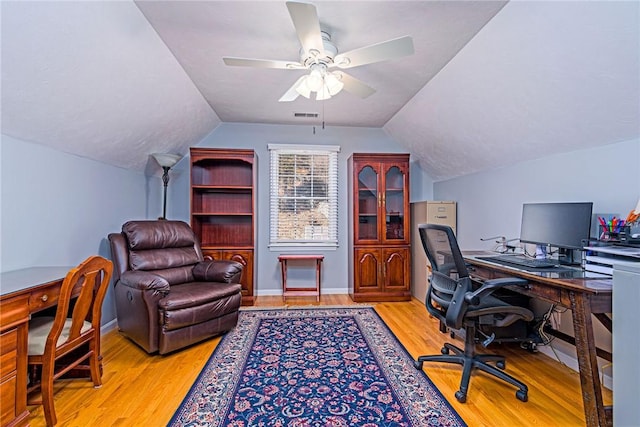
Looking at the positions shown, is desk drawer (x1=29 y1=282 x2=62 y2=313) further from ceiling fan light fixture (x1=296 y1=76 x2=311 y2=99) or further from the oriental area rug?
ceiling fan light fixture (x1=296 y1=76 x2=311 y2=99)

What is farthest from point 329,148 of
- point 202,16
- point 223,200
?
point 202,16

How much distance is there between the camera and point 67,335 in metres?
1.86

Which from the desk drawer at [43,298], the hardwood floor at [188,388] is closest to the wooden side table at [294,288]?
the hardwood floor at [188,388]

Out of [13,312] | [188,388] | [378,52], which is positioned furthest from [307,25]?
[188,388]

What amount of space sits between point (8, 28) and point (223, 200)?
297cm

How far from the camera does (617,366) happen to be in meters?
1.48

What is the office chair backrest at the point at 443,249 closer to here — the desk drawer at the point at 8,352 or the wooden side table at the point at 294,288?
the wooden side table at the point at 294,288

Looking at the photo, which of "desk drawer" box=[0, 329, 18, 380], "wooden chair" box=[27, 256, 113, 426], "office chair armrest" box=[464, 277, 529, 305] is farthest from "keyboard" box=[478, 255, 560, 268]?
"desk drawer" box=[0, 329, 18, 380]

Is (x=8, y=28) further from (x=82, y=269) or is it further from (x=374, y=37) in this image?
(x=374, y=37)

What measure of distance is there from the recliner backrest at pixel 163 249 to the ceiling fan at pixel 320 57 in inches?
76.7

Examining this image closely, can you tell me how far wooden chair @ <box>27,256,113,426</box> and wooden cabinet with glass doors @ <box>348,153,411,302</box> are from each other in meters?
2.87

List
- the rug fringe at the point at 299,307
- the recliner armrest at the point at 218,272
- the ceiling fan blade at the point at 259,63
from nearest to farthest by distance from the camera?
1. the ceiling fan blade at the point at 259,63
2. the recliner armrest at the point at 218,272
3. the rug fringe at the point at 299,307

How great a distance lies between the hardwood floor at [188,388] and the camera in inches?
69.6

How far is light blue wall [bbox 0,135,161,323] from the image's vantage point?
2.03 metres
